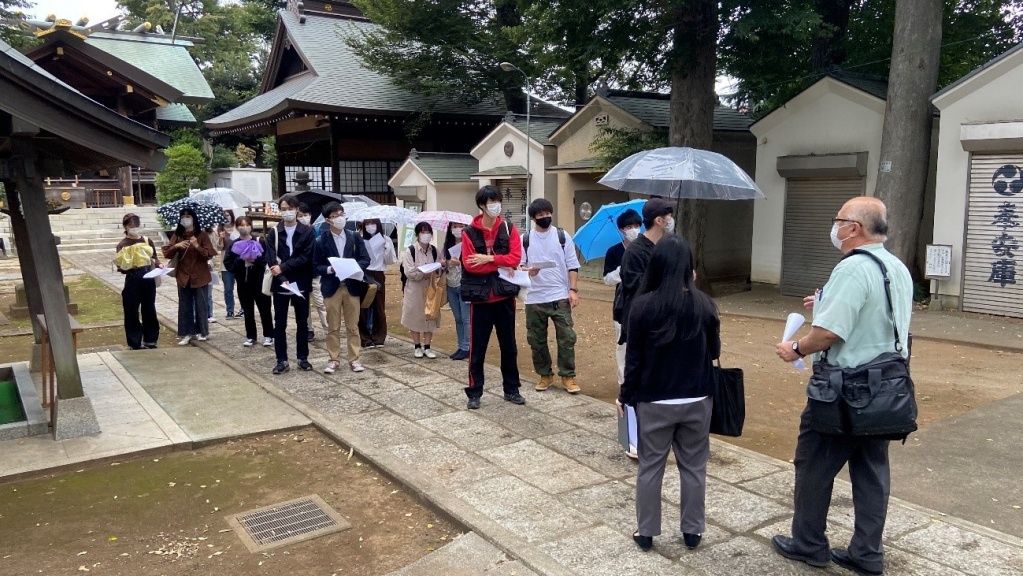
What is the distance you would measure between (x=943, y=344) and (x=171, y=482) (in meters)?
9.01

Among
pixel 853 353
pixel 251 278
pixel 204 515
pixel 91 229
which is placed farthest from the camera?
pixel 91 229

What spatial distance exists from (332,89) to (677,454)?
19349 millimetres

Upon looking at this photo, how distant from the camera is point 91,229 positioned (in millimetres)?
23812

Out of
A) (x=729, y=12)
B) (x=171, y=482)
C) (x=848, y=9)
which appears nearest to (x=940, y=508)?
(x=171, y=482)

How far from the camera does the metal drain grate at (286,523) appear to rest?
162 inches

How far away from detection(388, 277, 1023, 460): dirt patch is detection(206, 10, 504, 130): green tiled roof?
11.5 meters

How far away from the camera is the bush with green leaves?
2459 centimetres

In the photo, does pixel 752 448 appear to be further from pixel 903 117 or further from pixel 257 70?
pixel 257 70

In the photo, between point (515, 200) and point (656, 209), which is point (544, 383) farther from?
point (515, 200)

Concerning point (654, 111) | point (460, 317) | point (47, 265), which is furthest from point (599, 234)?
point (654, 111)

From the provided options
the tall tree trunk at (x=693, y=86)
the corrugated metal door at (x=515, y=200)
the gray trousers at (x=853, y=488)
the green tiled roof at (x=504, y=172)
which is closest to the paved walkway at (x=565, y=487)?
the gray trousers at (x=853, y=488)

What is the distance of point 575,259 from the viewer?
6.71 metres

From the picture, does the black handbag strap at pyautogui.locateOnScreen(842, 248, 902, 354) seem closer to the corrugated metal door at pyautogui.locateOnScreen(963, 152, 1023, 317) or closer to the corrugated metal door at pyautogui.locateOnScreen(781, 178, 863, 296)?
the corrugated metal door at pyautogui.locateOnScreen(963, 152, 1023, 317)

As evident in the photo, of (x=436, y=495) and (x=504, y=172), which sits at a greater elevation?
(x=504, y=172)
